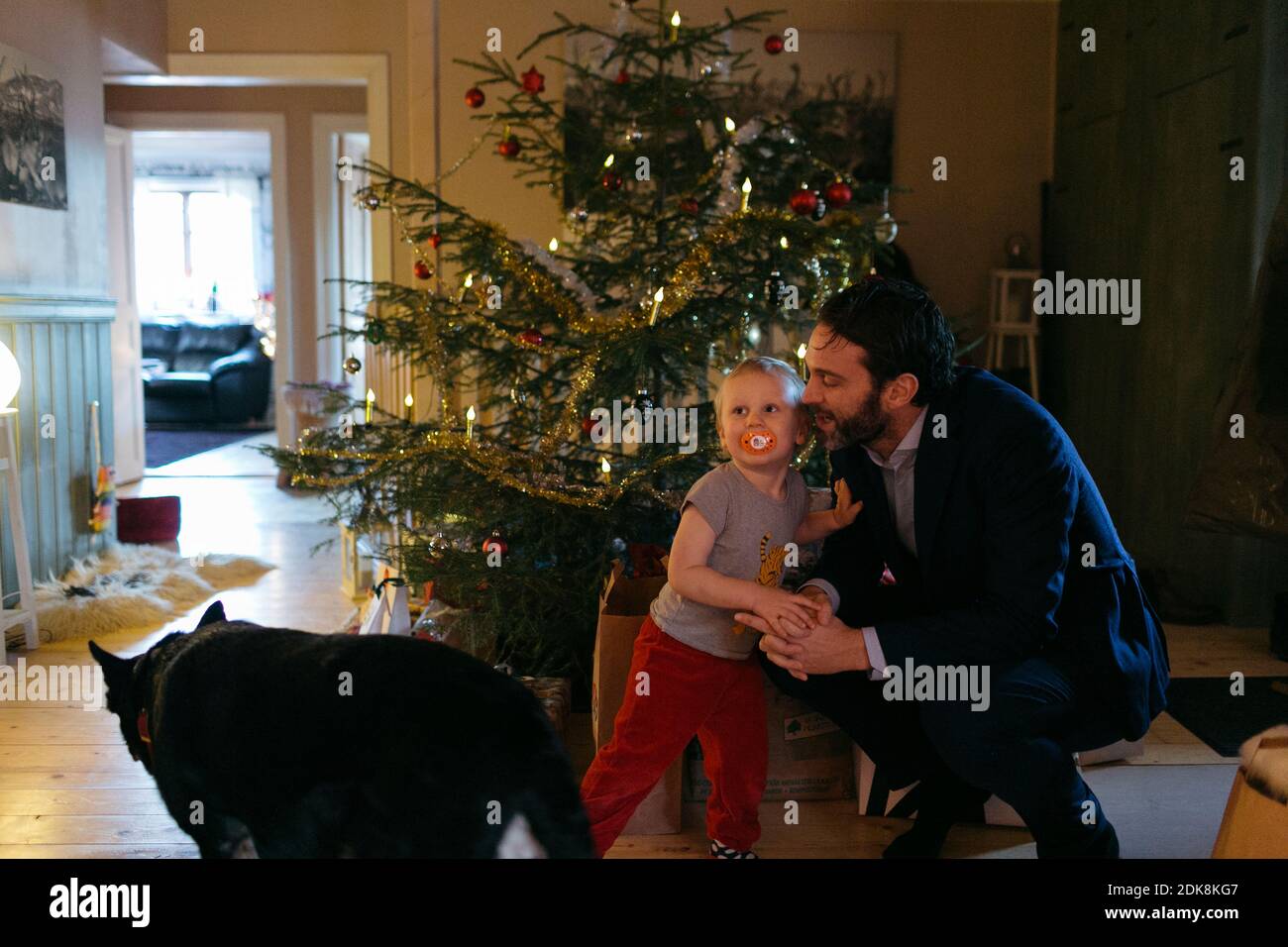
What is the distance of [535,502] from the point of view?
9.30 ft

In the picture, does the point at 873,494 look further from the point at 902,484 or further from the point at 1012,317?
the point at 1012,317

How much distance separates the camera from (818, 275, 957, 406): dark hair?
191cm

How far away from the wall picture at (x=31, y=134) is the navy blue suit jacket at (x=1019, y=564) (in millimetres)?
3474

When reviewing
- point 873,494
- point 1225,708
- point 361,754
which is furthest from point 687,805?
point 1225,708

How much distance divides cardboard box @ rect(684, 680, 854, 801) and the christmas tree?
59 cm

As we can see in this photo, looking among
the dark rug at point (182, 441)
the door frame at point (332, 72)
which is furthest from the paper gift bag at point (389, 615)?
the dark rug at point (182, 441)

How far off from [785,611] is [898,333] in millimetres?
502

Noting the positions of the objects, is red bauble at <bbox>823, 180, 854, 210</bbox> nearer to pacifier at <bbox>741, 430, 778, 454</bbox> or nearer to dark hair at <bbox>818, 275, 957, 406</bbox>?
dark hair at <bbox>818, 275, 957, 406</bbox>

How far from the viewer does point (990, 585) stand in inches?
74.0

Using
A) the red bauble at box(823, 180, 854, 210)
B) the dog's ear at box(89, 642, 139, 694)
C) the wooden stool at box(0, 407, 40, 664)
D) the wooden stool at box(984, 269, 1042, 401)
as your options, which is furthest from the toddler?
the wooden stool at box(984, 269, 1042, 401)

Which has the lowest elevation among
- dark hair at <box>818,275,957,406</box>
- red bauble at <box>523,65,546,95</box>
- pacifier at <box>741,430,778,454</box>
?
pacifier at <box>741,430,778,454</box>

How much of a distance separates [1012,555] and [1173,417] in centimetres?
280

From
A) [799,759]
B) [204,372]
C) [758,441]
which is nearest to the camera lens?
[758,441]

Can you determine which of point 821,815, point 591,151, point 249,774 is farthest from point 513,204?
point 249,774
